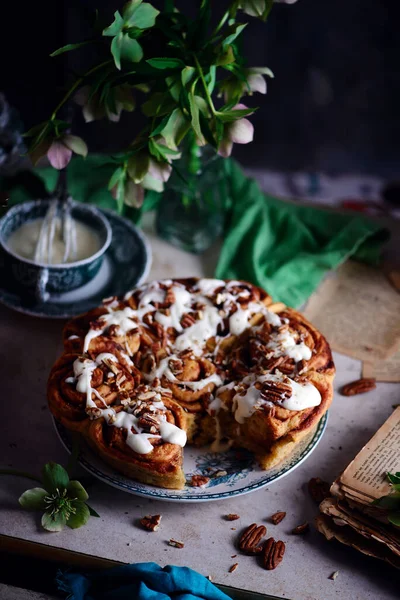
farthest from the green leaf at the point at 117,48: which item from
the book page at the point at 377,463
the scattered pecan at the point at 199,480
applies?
the book page at the point at 377,463

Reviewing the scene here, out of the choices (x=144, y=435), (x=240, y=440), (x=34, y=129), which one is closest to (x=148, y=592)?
(x=144, y=435)

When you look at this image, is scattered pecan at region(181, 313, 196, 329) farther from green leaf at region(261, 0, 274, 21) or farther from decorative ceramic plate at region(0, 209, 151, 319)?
green leaf at region(261, 0, 274, 21)

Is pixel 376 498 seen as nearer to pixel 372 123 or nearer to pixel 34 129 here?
pixel 34 129

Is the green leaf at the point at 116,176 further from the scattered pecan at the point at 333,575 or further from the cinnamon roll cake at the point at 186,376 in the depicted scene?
the scattered pecan at the point at 333,575

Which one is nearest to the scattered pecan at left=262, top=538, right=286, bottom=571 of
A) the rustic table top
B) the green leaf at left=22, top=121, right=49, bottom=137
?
the rustic table top

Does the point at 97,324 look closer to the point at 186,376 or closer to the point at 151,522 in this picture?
the point at 186,376

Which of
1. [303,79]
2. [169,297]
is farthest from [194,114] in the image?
[303,79]

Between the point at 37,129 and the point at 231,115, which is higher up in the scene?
the point at 231,115
